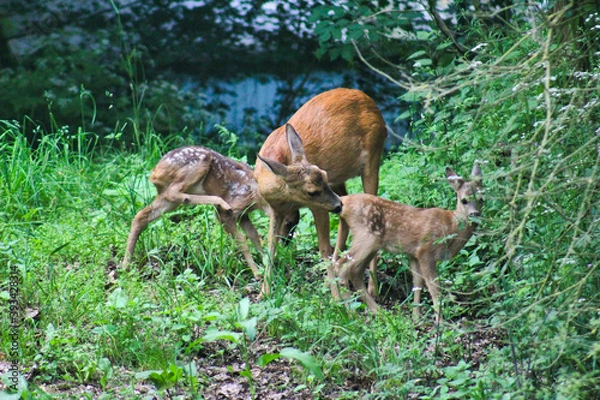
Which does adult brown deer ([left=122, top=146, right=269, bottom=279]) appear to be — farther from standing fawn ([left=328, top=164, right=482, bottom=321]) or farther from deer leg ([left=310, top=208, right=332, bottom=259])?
standing fawn ([left=328, top=164, right=482, bottom=321])

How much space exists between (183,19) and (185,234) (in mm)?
6002

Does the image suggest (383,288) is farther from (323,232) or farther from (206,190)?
(206,190)

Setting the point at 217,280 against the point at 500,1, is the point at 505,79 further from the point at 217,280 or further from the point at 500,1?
the point at 500,1

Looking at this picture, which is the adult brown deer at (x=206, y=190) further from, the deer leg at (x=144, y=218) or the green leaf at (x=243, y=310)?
the green leaf at (x=243, y=310)

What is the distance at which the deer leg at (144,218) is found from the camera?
7.08 meters

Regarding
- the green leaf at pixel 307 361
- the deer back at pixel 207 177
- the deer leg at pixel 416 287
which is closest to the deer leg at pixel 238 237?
the deer back at pixel 207 177

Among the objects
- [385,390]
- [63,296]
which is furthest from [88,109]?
[385,390]

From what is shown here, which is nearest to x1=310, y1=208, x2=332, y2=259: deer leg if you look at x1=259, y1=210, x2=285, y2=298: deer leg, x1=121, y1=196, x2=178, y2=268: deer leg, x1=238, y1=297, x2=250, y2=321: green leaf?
x1=259, y1=210, x2=285, y2=298: deer leg

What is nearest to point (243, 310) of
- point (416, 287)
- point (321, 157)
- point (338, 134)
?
point (416, 287)

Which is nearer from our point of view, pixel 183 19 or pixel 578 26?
pixel 578 26

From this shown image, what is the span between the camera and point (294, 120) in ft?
24.7

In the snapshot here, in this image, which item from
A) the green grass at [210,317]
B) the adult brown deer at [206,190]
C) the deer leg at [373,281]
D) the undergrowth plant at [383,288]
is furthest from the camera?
the adult brown deer at [206,190]

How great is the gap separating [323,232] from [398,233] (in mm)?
788

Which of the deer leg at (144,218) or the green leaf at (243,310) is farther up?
the green leaf at (243,310)
